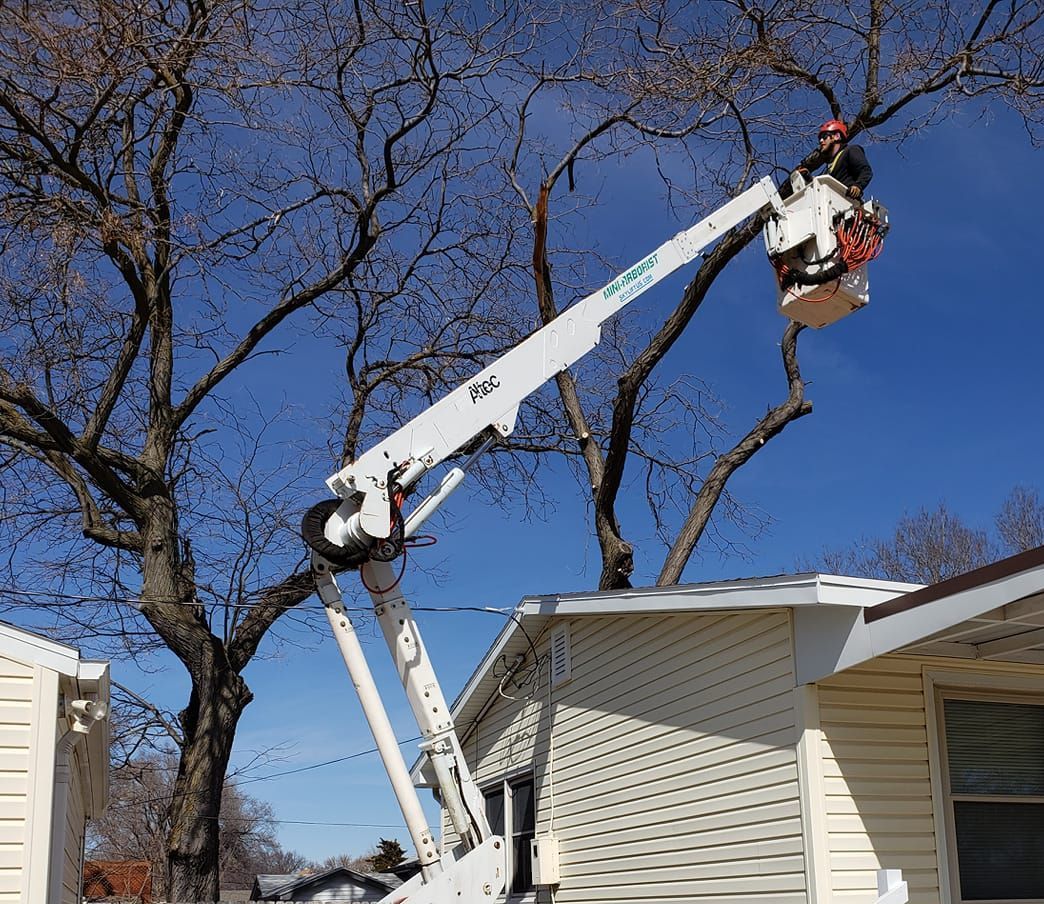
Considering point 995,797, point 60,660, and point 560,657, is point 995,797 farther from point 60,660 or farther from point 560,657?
point 60,660

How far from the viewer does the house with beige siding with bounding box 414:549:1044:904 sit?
6637 millimetres

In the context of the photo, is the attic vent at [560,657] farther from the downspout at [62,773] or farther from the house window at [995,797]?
the downspout at [62,773]

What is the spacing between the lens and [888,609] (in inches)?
253

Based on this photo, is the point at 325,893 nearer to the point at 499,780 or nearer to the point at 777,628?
the point at 499,780

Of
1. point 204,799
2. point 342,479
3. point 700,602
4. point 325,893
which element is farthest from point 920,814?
point 325,893

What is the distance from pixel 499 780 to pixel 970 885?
18.2 feet

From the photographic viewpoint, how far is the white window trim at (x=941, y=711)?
686 cm

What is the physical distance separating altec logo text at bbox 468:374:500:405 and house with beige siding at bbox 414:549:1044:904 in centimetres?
182

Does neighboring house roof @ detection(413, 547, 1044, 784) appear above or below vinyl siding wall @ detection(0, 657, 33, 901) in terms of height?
above

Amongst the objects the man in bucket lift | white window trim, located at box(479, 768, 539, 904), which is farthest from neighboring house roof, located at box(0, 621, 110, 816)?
the man in bucket lift

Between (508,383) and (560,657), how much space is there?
10.8 feet

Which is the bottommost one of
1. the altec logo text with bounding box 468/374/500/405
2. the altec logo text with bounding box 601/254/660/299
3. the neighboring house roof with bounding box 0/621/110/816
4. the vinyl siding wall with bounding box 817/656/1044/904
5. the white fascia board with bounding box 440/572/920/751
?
the vinyl siding wall with bounding box 817/656/1044/904

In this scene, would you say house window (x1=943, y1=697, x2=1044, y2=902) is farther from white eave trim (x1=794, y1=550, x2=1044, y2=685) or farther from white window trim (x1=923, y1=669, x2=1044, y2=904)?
white eave trim (x1=794, y1=550, x2=1044, y2=685)

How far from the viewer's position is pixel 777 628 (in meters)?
7.27
